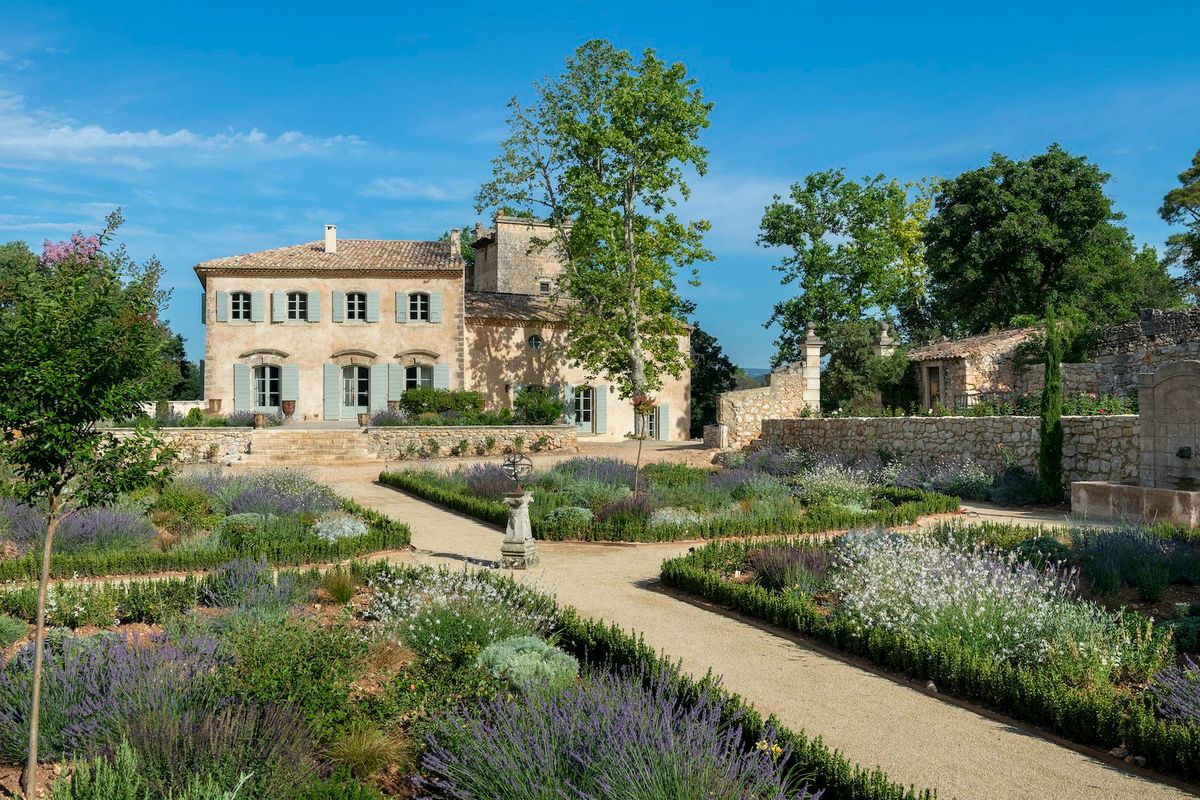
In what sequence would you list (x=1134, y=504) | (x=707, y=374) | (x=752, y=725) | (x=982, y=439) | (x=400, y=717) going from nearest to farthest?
(x=752, y=725)
(x=400, y=717)
(x=1134, y=504)
(x=982, y=439)
(x=707, y=374)

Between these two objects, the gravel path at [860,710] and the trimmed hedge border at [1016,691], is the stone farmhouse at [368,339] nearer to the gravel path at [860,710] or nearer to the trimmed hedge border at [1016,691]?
the gravel path at [860,710]

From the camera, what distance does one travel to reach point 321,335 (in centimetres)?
2959

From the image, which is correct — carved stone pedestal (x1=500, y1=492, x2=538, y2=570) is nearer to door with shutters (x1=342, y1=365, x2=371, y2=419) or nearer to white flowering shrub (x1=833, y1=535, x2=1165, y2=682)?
white flowering shrub (x1=833, y1=535, x2=1165, y2=682)

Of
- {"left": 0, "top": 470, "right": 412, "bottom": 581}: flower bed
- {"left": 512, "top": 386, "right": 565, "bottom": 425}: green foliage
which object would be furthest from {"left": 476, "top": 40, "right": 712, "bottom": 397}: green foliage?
{"left": 0, "top": 470, "right": 412, "bottom": 581}: flower bed

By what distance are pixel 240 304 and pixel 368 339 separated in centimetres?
432

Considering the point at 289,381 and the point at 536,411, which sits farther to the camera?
the point at 289,381

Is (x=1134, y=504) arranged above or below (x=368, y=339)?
below

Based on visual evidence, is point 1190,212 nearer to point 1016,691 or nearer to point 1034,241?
point 1034,241

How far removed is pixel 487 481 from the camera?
14898 millimetres

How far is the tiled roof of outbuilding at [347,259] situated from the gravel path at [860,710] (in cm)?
2284

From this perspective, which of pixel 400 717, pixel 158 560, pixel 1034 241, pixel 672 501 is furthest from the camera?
pixel 1034 241

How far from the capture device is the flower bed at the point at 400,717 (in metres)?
3.61

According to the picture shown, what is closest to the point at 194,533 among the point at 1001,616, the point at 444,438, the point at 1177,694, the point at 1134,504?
the point at 1001,616

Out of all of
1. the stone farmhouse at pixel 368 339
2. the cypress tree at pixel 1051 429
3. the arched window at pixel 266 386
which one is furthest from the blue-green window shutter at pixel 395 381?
the cypress tree at pixel 1051 429
